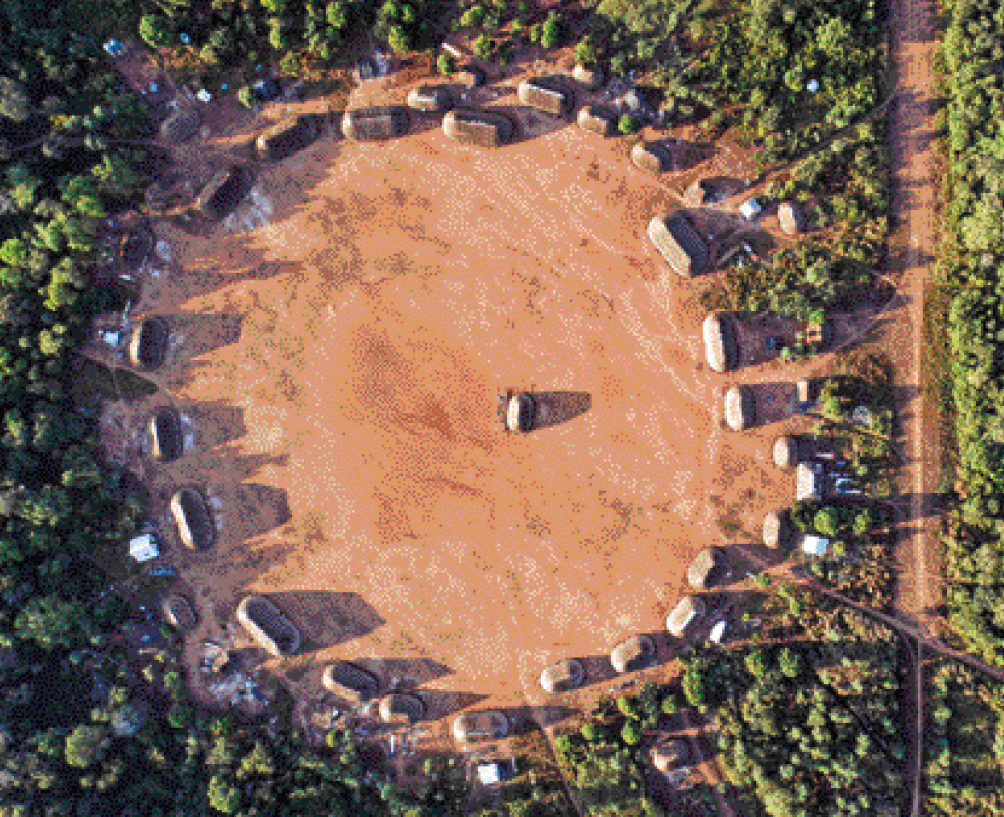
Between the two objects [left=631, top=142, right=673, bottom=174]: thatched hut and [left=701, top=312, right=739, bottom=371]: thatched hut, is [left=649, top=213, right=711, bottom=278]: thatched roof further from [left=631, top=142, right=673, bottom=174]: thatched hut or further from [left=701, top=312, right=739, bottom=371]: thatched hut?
[left=701, top=312, right=739, bottom=371]: thatched hut

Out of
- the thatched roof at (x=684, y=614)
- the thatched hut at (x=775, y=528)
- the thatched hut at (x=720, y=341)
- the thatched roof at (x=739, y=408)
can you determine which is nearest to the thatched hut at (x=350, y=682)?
the thatched roof at (x=684, y=614)

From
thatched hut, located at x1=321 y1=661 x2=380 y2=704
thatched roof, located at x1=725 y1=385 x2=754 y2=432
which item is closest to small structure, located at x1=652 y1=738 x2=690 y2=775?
thatched hut, located at x1=321 y1=661 x2=380 y2=704

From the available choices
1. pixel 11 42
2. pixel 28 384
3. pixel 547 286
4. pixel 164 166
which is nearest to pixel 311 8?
pixel 164 166

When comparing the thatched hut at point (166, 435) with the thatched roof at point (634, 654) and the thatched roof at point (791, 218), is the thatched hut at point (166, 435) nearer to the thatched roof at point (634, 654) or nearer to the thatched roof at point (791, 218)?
the thatched roof at point (634, 654)

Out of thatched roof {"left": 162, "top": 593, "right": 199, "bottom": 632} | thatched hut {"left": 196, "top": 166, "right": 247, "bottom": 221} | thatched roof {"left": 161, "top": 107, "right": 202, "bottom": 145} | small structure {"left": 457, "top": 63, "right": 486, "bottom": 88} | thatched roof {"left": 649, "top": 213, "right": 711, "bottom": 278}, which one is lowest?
thatched roof {"left": 162, "top": 593, "right": 199, "bottom": 632}

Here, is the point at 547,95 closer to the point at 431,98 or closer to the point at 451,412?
the point at 431,98
